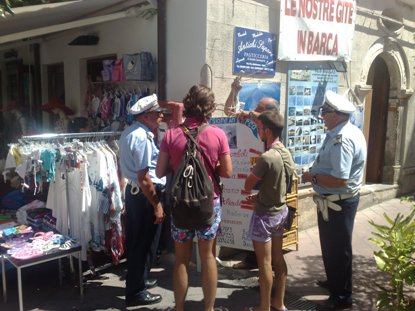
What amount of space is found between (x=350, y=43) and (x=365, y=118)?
4.95 ft

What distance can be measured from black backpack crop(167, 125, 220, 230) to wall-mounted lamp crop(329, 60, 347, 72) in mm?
3768

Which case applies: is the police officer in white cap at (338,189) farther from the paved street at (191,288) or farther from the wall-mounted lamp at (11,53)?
the wall-mounted lamp at (11,53)

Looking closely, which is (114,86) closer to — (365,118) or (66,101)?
(66,101)

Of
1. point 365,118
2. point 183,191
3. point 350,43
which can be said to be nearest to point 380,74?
point 365,118

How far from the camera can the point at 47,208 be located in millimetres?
4328

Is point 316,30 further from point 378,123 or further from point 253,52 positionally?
point 378,123

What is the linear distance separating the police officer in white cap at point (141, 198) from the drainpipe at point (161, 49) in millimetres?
1172

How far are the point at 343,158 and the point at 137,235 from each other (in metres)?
1.85

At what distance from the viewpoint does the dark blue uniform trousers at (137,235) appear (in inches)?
142

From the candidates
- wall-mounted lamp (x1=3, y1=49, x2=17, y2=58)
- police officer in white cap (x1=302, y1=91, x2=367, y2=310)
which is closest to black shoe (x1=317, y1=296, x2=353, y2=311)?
police officer in white cap (x1=302, y1=91, x2=367, y2=310)

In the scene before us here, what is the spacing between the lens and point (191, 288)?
4051 millimetres

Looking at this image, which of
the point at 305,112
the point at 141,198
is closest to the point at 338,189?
the point at 141,198

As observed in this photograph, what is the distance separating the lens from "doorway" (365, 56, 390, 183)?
7.76m

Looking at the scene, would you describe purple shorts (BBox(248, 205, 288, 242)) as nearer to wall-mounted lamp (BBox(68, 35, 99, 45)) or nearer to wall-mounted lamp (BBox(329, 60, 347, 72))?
wall-mounted lamp (BBox(329, 60, 347, 72))
